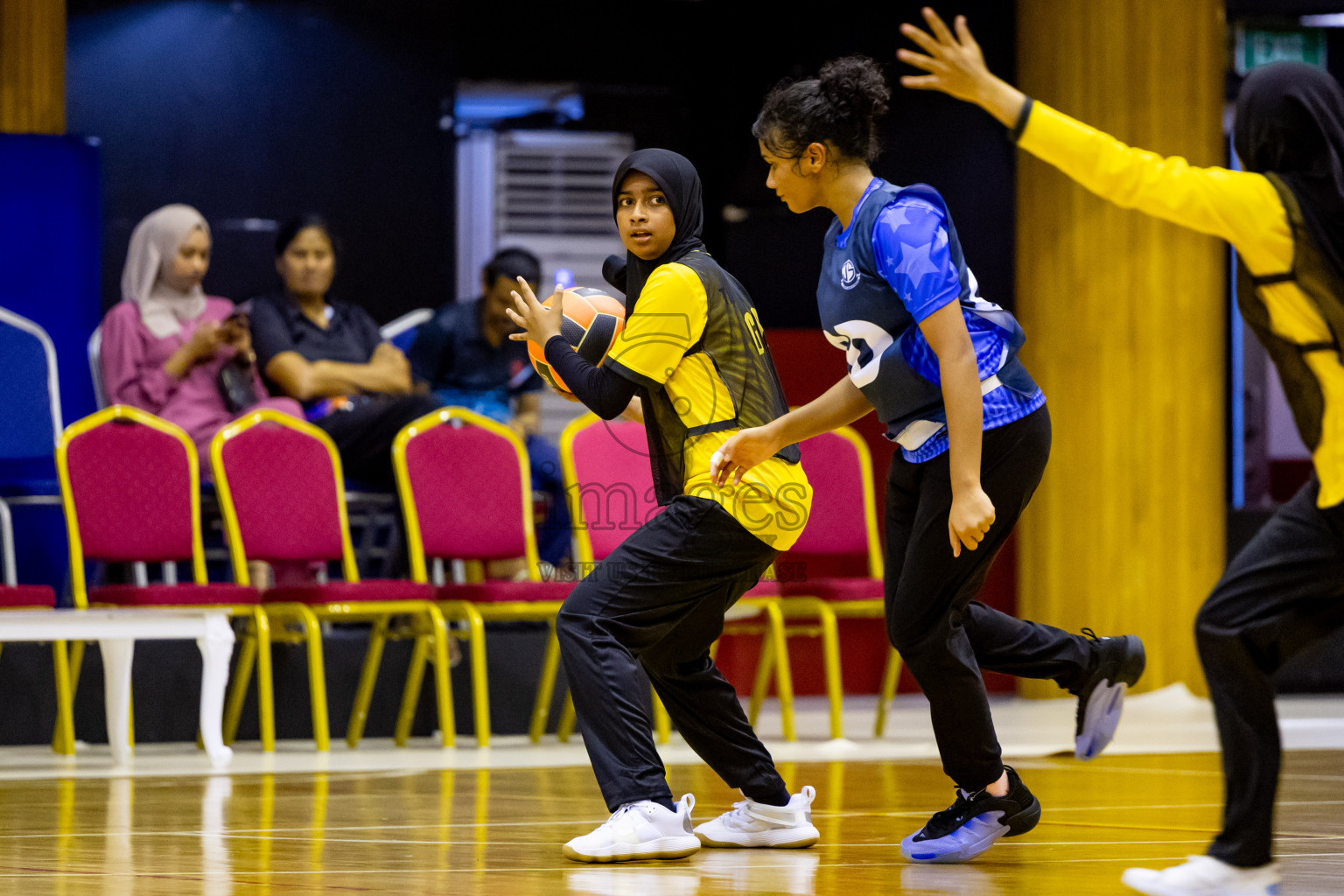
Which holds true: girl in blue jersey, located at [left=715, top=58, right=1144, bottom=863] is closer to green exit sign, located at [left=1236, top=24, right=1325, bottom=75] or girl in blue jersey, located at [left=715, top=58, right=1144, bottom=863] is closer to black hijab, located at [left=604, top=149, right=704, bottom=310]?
black hijab, located at [left=604, top=149, right=704, bottom=310]

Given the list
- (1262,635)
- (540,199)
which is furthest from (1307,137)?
(540,199)

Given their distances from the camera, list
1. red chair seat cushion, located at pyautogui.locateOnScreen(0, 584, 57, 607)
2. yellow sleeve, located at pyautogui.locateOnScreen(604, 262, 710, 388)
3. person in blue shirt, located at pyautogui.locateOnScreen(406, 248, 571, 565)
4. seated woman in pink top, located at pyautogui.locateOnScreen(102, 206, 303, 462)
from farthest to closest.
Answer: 1. person in blue shirt, located at pyautogui.locateOnScreen(406, 248, 571, 565)
2. seated woman in pink top, located at pyautogui.locateOnScreen(102, 206, 303, 462)
3. red chair seat cushion, located at pyautogui.locateOnScreen(0, 584, 57, 607)
4. yellow sleeve, located at pyautogui.locateOnScreen(604, 262, 710, 388)

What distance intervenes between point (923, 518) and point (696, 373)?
0.47m

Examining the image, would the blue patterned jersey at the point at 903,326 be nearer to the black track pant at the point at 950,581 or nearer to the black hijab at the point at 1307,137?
the black track pant at the point at 950,581

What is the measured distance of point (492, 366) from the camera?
658cm

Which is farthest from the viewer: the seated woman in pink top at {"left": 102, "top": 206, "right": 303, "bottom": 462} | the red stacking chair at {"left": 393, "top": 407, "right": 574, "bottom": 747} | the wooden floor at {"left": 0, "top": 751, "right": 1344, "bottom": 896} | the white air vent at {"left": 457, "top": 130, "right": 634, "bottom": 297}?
the white air vent at {"left": 457, "top": 130, "right": 634, "bottom": 297}

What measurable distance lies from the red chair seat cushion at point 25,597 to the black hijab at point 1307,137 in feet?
12.9

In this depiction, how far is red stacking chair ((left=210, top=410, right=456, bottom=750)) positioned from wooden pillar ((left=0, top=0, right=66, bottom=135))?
7.01 feet

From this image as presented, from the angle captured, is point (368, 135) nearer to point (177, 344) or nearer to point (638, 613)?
point (177, 344)

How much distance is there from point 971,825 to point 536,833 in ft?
2.81

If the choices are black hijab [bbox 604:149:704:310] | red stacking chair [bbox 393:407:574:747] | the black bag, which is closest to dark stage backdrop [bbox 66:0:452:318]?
the black bag

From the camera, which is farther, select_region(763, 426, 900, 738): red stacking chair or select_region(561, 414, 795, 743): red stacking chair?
select_region(763, 426, 900, 738): red stacking chair

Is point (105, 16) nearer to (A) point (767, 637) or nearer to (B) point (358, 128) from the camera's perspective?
(B) point (358, 128)

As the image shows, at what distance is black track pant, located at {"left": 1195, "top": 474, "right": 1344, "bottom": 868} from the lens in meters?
2.15
